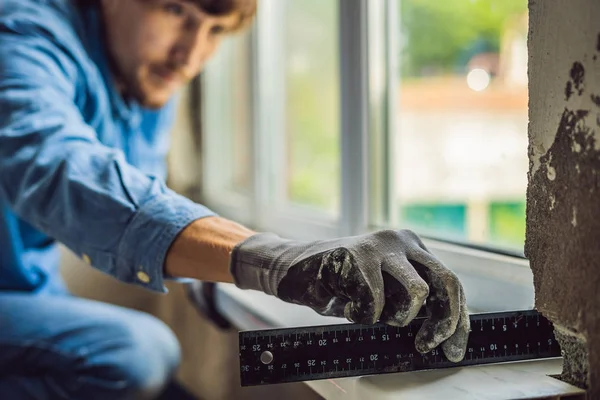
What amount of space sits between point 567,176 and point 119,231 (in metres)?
0.55

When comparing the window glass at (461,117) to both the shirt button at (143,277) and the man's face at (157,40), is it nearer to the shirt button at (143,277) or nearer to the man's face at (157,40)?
the man's face at (157,40)

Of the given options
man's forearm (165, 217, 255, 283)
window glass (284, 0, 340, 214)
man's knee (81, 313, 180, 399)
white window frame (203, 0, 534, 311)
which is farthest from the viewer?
window glass (284, 0, 340, 214)

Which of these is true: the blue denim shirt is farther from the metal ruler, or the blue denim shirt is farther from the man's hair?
the man's hair

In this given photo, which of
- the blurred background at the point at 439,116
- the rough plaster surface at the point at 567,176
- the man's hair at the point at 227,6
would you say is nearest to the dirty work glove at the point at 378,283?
the rough plaster surface at the point at 567,176

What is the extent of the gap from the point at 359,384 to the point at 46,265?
122 centimetres

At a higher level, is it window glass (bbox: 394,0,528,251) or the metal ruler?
window glass (bbox: 394,0,528,251)

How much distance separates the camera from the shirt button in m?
0.84

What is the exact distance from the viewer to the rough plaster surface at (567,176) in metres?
0.64

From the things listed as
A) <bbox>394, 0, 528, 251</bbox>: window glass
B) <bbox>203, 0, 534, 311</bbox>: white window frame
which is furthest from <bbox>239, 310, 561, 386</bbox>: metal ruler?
<bbox>394, 0, 528, 251</bbox>: window glass

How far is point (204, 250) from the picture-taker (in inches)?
31.4

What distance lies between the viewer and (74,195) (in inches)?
33.4

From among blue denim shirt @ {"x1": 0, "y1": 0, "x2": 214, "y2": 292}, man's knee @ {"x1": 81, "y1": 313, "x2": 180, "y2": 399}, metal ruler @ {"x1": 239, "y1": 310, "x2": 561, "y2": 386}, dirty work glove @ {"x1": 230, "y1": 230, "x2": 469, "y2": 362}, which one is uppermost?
blue denim shirt @ {"x1": 0, "y1": 0, "x2": 214, "y2": 292}

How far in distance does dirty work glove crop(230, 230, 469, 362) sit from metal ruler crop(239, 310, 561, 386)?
0.08 feet

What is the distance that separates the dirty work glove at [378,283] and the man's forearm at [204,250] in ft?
0.23
